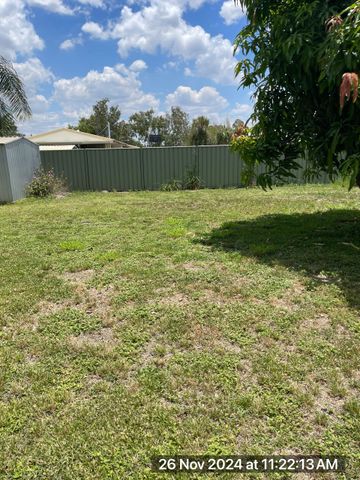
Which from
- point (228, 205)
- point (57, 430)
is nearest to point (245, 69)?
point (228, 205)

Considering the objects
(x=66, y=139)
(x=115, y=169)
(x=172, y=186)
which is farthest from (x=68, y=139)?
(x=172, y=186)

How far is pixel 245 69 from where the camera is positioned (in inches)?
195

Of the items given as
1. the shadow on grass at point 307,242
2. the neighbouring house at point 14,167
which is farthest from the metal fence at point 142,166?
the shadow on grass at point 307,242

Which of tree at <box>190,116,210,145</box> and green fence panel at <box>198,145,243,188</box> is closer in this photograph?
green fence panel at <box>198,145,243,188</box>

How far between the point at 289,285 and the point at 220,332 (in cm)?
110

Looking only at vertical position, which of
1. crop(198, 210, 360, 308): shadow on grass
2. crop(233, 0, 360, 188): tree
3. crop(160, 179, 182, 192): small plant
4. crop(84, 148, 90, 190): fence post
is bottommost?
crop(198, 210, 360, 308): shadow on grass

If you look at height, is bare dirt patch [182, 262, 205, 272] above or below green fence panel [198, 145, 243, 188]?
below

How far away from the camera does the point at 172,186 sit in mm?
11242

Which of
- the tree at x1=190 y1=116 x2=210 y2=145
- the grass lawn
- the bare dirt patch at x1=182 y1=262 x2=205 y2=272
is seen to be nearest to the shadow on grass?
the grass lawn

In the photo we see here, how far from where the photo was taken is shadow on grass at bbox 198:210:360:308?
3545 mm

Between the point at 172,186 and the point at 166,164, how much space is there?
834 millimetres

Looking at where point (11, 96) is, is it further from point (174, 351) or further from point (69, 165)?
point (174, 351)

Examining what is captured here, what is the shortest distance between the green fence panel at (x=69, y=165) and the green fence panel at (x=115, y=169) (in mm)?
195

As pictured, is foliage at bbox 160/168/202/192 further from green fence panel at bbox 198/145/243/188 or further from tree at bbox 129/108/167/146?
tree at bbox 129/108/167/146
